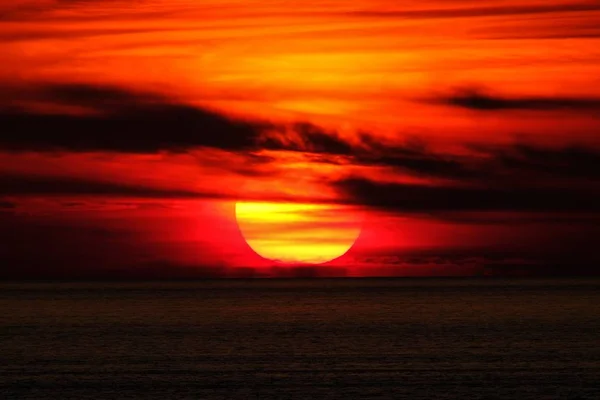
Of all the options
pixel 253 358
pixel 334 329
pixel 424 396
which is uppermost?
pixel 334 329

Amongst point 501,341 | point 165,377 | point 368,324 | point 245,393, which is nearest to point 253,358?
point 165,377

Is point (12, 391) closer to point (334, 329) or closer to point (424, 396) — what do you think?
point (424, 396)

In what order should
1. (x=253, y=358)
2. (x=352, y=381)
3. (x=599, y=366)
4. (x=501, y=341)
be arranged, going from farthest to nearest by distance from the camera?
(x=501, y=341) → (x=253, y=358) → (x=599, y=366) → (x=352, y=381)

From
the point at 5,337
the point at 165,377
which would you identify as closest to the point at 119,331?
the point at 5,337

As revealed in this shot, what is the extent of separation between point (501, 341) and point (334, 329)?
17396 mm

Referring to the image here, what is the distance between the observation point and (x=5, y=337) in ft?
258

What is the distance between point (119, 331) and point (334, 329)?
55.1ft

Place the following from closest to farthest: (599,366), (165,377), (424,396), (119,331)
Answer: (424,396) < (165,377) < (599,366) < (119,331)

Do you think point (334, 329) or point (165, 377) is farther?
point (334, 329)

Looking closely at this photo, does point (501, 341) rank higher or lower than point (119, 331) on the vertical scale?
lower

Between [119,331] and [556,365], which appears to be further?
[119,331]

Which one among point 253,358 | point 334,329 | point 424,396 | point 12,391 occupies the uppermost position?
point 334,329

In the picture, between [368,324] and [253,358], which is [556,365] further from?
[368,324]

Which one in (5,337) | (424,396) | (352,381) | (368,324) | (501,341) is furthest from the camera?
(368,324)
